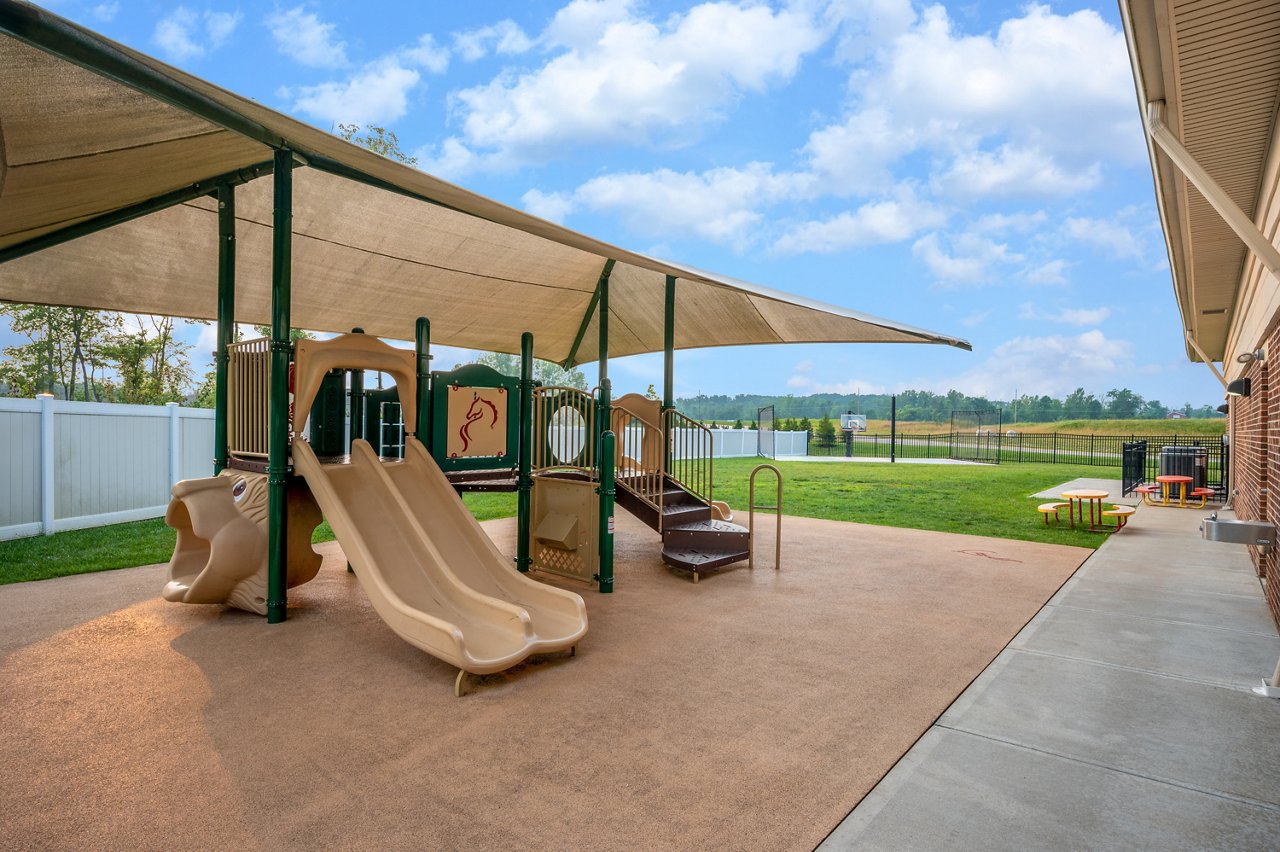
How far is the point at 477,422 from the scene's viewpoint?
21.7 ft

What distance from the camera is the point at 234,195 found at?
Result: 19.9ft

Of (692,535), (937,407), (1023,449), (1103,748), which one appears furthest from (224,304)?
(937,407)

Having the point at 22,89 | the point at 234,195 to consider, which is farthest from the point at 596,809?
the point at 234,195

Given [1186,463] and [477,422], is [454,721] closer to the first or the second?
[477,422]

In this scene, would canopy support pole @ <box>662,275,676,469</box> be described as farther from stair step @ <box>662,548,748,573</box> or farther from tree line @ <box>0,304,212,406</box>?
tree line @ <box>0,304,212,406</box>

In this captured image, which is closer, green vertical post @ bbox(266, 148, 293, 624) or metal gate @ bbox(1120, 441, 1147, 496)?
green vertical post @ bbox(266, 148, 293, 624)

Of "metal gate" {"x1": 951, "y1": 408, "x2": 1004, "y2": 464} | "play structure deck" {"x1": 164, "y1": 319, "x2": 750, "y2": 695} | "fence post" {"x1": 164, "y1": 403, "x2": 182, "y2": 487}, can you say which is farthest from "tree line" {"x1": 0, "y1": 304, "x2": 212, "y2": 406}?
"metal gate" {"x1": 951, "y1": 408, "x2": 1004, "y2": 464}

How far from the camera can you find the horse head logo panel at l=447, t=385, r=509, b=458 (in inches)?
252

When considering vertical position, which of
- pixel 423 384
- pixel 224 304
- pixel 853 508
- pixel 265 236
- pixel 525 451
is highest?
pixel 265 236

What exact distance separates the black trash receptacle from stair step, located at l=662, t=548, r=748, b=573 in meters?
12.5

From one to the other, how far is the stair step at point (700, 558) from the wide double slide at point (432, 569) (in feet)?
7.11

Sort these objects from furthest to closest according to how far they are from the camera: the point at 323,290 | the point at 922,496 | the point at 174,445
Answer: the point at 922,496, the point at 174,445, the point at 323,290

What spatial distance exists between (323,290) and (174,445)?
4194 mm

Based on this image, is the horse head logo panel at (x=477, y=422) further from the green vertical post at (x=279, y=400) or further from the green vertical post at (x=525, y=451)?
the green vertical post at (x=279, y=400)
